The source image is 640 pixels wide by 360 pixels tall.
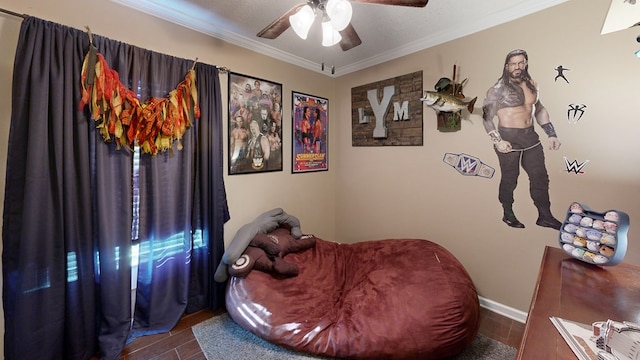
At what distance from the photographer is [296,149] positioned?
3.08 meters

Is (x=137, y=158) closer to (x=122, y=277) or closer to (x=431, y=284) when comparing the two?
(x=122, y=277)

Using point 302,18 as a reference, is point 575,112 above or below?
below

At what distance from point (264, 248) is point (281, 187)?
905 mm

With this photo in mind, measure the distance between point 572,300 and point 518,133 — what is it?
5.15ft

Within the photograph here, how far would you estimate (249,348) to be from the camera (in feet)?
5.88

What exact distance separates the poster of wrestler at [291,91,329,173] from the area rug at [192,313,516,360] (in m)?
1.75

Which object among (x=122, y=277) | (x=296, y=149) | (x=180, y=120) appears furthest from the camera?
(x=296, y=149)

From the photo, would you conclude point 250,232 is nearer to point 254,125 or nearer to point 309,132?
point 254,125

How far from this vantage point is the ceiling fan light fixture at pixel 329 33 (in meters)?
1.53

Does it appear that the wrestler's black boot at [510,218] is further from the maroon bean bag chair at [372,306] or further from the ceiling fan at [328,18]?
the ceiling fan at [328,18]

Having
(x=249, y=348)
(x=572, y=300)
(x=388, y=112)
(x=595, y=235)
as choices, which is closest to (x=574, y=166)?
(x=595, y=235)

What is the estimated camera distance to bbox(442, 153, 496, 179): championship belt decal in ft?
7.31

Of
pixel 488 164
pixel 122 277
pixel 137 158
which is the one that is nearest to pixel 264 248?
pixel 122 277

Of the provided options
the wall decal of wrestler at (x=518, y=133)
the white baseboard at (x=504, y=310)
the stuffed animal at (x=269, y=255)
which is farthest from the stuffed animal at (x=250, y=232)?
the wall decal of wrestler at (x=518, y=133)
